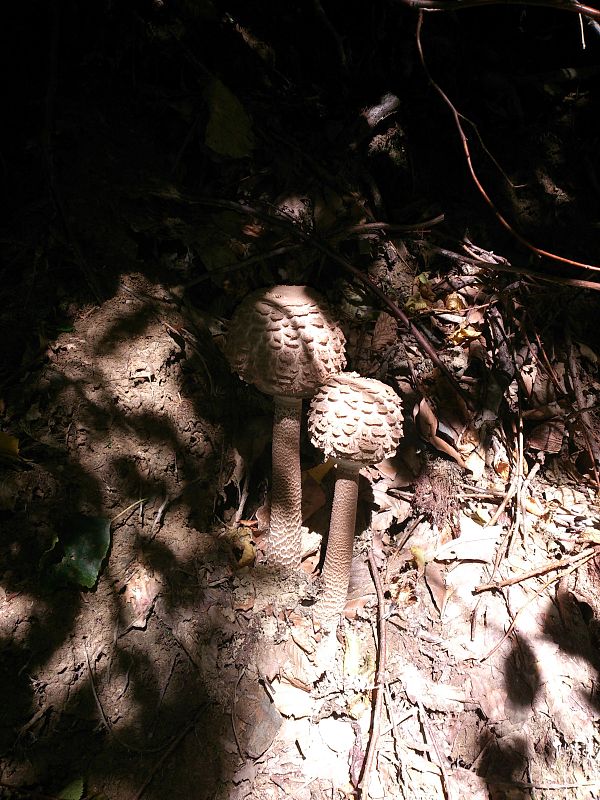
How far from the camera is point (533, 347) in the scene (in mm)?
3436

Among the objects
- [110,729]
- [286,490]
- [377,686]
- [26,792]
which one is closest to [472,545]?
[377,686]

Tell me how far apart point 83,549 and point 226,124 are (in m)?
2.56

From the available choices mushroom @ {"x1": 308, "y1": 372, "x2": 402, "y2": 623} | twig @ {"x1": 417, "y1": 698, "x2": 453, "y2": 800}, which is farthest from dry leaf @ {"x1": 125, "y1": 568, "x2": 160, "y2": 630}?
twig @ {"x1": 417, "y1": 698, "x2": 453, "y2": 800}

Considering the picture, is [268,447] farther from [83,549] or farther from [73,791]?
[73,791]

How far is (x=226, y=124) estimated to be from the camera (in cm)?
310

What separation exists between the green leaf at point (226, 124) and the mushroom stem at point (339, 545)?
2027 millimetres

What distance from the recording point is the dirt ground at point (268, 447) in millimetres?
2402

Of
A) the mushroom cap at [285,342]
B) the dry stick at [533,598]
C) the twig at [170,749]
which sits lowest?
the dry stick at [533,598]

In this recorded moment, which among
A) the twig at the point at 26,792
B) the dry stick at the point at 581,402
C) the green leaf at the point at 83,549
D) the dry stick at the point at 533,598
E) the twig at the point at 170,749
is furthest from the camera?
the dry stick at the point at 581,402

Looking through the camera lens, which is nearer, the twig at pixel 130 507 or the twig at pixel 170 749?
the twig at pixel 170 749

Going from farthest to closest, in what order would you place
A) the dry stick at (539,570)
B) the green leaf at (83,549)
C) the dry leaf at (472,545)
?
the dry leaf at (472,545), the dry stick at (539,570), the green leaf at (83,549)

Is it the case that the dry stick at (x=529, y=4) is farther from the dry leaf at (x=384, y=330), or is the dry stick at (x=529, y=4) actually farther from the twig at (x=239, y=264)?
the dry leaf at (x=384, y=330)

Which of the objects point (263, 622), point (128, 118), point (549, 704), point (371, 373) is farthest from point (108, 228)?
point (549, 704)

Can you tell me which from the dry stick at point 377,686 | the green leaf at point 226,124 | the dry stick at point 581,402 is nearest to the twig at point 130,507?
the dry stick at point 377,686
